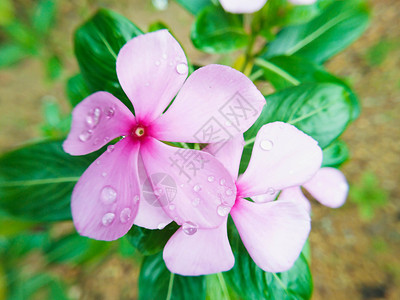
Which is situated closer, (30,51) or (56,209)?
(56,209)

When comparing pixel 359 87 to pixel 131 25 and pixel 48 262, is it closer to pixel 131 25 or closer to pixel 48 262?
pixel 131 25

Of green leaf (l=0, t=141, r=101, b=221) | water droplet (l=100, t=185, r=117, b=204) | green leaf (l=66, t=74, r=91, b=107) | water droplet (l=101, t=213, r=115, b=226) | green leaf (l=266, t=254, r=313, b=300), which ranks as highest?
water droplet (l=100, t=185, r=117, b=204)

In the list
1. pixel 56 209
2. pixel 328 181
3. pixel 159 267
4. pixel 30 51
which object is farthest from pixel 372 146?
pixel 30 51

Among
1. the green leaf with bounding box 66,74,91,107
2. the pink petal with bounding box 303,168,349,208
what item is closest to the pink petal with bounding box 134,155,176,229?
the pink petal with bounding box 303,168,349,208

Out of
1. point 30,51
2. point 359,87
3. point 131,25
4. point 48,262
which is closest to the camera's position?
point 131,25

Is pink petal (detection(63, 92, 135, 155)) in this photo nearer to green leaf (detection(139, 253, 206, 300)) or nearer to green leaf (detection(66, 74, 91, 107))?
green leaf (detection(139, 253, 206, 300))

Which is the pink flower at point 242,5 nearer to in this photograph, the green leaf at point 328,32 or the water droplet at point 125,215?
the water droplet at point 125,215

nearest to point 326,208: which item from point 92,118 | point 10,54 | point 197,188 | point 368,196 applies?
point 368,196
